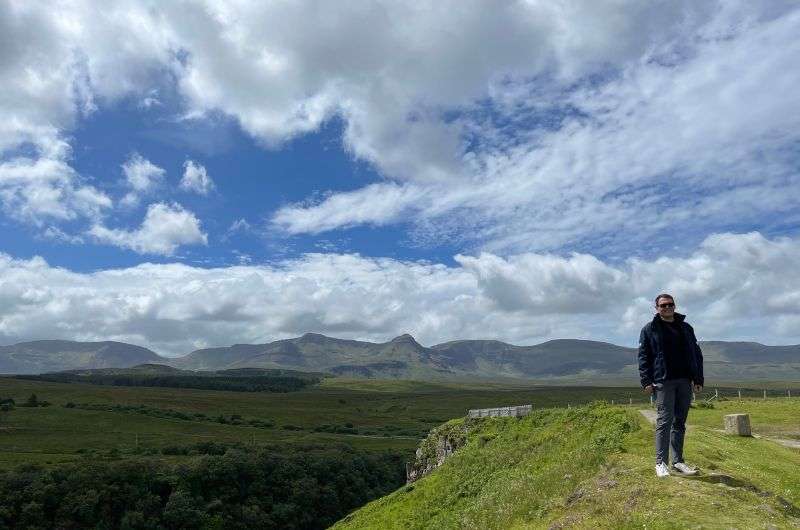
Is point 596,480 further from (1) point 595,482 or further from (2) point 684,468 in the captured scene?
(2) point 684,468

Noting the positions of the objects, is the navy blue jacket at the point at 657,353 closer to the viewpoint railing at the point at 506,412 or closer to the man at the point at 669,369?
the man at the point at 669,369

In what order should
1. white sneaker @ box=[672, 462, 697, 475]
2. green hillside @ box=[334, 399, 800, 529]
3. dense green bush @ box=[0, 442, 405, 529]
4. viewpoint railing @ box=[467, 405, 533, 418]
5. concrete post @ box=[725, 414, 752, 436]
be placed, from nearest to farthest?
1. green hillside @ box=[334, 399, 800, 529]
2. white sneaker @ box=[672, 462, 697, 475]
3. concrete post @ box=[725, 414, 752, 436]
4. viewpoint railing @ box=[467, 405, 533, 418]
5. dense green bush @ box=[0, 442, 405, 529]

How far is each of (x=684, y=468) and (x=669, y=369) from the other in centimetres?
253

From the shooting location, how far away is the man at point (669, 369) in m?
14.8

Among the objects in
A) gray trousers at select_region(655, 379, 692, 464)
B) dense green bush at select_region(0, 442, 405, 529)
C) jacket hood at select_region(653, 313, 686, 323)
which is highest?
jacket hood at select_region(653, 313, 686, 323)

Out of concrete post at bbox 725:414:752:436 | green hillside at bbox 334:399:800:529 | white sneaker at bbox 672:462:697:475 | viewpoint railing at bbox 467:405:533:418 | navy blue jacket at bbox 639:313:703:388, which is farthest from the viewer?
viewpoint railing at bbox 467:405:533:418

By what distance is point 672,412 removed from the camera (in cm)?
1491

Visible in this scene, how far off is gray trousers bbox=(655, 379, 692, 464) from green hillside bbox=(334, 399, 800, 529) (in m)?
0.80

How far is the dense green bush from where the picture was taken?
293ft

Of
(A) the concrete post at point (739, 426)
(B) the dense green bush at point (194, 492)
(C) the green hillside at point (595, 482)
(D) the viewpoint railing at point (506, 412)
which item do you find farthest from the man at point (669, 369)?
(B) the dense green bush at point (194, 492)

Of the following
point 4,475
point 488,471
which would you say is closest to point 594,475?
point 488,471

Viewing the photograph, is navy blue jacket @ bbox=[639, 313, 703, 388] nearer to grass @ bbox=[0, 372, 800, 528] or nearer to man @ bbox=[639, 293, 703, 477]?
man @ bbox=[639, 293, 703, 477]

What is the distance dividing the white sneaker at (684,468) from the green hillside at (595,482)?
18cm

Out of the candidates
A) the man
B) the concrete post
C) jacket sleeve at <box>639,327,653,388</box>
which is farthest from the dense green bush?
jacket sleeve at <box>639,327,653,388</box>
